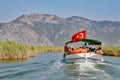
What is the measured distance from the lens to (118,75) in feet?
102

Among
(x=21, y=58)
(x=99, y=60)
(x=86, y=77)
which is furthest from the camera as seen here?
(x=21, y=58)

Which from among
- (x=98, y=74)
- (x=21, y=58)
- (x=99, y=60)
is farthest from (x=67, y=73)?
(x=21, y=58)

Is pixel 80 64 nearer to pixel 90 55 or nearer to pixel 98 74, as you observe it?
pixel 90 55

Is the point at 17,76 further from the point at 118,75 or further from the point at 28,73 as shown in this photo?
the point at 118,75

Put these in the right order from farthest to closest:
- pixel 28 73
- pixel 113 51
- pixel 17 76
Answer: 1. pixel 113 51
2. pixel 28 73
3. pixel 17 76

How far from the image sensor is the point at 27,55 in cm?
5272

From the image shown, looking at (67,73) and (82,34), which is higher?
(82,34)

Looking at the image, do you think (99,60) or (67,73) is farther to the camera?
(99,60)

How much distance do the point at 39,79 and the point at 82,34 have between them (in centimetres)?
1437

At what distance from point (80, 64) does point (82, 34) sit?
5001mm

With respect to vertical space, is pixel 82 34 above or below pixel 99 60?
above

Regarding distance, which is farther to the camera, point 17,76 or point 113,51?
point 113,51

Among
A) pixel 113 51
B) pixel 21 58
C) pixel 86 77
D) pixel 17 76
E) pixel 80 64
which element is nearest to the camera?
pixel 86 77

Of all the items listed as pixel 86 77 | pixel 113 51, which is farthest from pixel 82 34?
pixel 113 51
